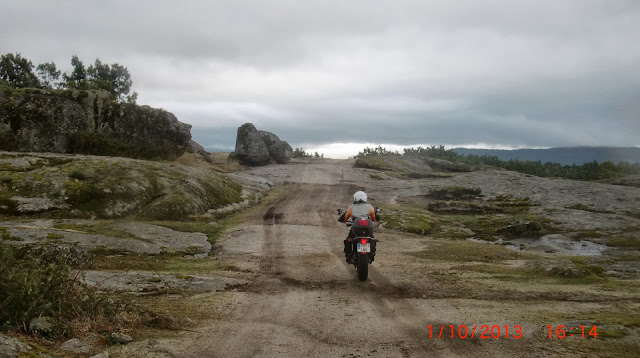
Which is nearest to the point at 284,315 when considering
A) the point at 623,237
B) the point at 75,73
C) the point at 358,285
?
the point at 358,285

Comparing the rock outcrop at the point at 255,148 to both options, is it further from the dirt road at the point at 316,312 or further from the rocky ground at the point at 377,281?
the dirt road at the point at 316,312

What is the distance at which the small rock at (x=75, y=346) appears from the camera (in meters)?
6.50

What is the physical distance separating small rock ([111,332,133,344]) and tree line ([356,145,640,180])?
58.2 meters

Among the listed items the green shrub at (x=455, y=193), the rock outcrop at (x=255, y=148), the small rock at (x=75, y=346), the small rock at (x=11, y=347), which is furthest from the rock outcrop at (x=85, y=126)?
the small rock at (x=11, y=347)

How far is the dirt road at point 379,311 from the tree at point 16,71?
2294 inches

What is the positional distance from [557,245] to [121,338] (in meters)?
21.3

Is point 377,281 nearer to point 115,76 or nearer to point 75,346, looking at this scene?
point 75,346

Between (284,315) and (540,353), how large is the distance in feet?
16.4

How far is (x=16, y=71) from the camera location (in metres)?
61.7

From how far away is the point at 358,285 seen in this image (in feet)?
41.8

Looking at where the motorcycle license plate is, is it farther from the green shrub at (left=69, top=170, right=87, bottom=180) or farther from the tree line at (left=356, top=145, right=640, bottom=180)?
the tree line at (left=356, top=145, right=640, bottom=180)

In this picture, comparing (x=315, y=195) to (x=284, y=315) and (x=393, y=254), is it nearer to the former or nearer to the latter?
(x=393, y=254)
